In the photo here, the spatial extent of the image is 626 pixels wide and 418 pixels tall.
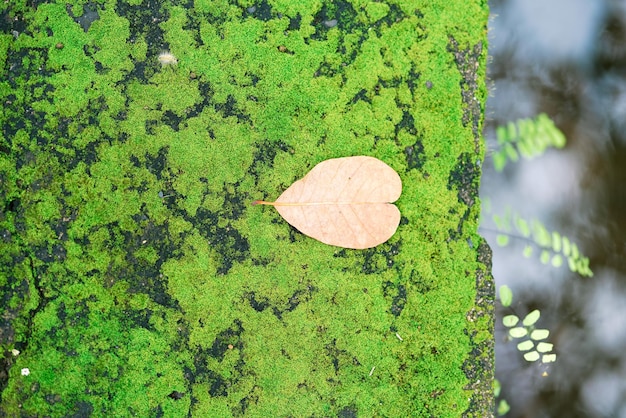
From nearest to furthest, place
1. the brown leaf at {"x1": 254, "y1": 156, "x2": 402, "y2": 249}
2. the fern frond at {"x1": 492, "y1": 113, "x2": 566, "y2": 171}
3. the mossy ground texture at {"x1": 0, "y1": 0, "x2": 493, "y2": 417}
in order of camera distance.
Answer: the brown leaf at {"x1": 254, "y1": 156, "x2": 402, "y2": 249}, the mossy ground texture at {"x1": 0, "y1": 0, "x2": 493, "y2": 417}, the fern frond at {"x1": 492, "y1": 113, "x2": 566, "y2": 171}

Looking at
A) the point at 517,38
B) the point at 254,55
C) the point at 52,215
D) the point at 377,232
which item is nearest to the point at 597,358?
the point at 377,232

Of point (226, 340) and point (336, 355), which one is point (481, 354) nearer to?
point (336, 355)

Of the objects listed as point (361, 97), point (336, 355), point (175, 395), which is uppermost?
point (361, 97)

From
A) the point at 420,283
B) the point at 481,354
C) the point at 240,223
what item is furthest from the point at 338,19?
the point at 481,354

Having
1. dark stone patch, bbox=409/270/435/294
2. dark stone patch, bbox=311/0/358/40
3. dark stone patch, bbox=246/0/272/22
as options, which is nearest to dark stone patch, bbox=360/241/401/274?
dark stone patch, bbox=409/270/435/294

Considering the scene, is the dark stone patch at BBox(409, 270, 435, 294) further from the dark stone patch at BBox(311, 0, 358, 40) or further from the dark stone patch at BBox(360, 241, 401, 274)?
the dark stone patch at BBox(311, 0, 358, 40)

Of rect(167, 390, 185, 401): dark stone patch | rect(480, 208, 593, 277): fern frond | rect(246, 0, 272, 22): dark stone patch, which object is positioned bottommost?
rect(167, 390, 185, 401): dark stone patch

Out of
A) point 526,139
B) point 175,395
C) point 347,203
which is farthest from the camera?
point 526,139
